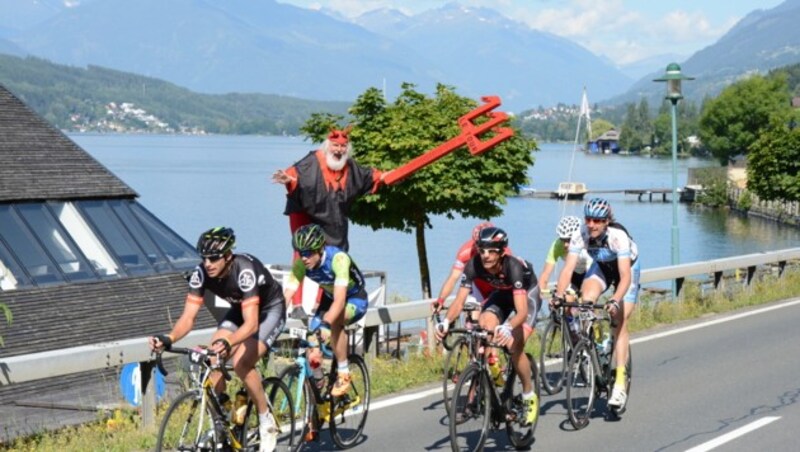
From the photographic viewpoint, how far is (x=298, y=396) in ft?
29.2

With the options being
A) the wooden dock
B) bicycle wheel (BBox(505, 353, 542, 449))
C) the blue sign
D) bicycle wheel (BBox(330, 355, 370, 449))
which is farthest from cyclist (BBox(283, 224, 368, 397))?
the wooden dock

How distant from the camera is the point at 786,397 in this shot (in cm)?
1218

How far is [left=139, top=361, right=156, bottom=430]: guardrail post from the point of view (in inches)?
388

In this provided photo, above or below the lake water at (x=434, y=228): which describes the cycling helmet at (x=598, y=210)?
above

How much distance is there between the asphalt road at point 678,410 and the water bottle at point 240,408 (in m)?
1.38

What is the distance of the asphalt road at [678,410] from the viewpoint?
1000cm

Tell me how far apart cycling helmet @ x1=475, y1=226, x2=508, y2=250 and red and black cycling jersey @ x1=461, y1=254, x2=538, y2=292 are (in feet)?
0.67

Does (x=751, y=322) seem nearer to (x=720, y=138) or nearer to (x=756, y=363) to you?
(x=756, y=363)

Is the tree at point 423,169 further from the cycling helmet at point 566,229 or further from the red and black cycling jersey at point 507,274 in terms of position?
the red and black cycling jersey at point 507,274

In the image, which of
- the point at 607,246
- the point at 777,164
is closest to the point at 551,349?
the point at 607,246

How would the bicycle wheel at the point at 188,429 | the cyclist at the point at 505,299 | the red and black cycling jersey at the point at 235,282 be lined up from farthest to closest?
the cyclist at the point at 505,299 < the red and black cycling jersey at the point at 235,282 < the bicycle wheel at the point at 188,429

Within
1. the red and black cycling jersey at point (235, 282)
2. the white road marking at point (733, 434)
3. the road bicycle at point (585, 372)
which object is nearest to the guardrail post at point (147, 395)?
the red and black cycling jersey at point (235, 282)

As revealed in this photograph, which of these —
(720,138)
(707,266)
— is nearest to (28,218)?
(707,266)

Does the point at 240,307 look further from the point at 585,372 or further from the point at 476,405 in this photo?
the point at 585,372
